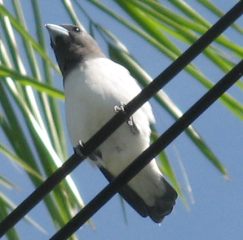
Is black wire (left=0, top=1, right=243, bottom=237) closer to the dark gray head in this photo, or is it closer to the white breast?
the white breast

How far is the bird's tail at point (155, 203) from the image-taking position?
2.62m

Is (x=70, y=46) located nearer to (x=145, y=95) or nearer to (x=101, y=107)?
(x=101, y=107)

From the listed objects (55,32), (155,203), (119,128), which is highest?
(55,32)

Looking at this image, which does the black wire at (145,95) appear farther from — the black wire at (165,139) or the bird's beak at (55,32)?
the bird's beak at (55,32)

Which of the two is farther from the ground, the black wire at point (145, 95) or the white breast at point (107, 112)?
the black wire at point (145, 95)

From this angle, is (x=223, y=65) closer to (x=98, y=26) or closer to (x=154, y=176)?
(x=98, y=26)

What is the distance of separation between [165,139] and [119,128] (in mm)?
1224

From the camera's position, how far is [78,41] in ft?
10.9

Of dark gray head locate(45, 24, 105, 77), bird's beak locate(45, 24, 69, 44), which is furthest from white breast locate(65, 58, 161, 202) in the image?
bird's beak locate(45, 24, 69, 44)

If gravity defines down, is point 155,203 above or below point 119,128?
below

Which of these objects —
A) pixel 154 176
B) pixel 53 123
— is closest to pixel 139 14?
pixel 53 123

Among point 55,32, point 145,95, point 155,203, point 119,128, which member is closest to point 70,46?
point 55,32

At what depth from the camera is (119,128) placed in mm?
2775

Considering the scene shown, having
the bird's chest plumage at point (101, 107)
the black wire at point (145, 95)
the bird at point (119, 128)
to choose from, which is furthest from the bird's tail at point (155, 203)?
the black wire at point (145, 95)
